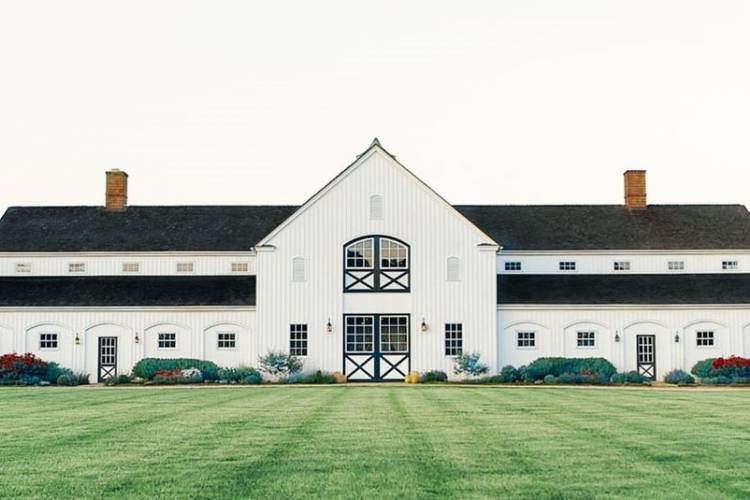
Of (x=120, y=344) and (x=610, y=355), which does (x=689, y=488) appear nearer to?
(x=610, y=355)

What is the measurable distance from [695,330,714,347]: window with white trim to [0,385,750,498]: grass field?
18.6 metres

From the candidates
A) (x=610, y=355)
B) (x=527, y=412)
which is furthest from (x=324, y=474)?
(x=610, y=355)

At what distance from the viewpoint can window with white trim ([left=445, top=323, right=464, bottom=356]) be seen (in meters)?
41.8

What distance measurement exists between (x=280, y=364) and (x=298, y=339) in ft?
5.37

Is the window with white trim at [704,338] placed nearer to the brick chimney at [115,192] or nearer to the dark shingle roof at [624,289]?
the dark shingle roof at [624,289]

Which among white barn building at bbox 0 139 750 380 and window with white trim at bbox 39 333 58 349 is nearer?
white barn building at bbox 0 139 750 380

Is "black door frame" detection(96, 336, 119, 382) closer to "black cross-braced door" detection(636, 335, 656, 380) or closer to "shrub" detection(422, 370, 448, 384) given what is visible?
"shrub" detection(422, 370, 448, 384)

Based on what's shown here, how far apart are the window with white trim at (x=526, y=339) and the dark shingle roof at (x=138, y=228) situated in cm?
1325

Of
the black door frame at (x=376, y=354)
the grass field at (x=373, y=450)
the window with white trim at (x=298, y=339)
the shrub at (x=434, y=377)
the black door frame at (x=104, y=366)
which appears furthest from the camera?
the black door frame at (x=104, y=366)

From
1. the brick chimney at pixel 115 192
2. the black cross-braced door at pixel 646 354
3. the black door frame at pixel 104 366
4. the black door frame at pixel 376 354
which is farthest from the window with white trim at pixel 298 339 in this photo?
the black cross-braced door at pixel 646 354

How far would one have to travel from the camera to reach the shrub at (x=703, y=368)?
132ft

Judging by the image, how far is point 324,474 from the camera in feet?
43.6

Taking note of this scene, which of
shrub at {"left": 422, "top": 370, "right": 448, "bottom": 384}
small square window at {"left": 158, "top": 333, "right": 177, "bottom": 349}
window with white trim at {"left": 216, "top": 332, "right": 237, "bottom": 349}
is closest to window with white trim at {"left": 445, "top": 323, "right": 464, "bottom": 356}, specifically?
shrub at {"left": 422, "top": 370, "right": 448, "bottom": 384}

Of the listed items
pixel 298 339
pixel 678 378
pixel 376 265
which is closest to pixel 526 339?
pixel 678 378
